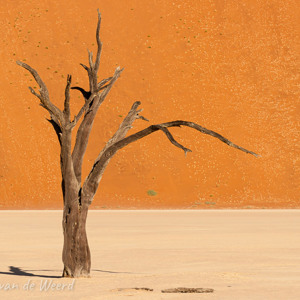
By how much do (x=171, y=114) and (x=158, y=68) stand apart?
21.4 ft

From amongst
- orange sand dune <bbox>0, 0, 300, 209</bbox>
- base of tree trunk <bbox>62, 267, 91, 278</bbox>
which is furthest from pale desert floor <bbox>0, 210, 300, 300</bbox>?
orange sand dune <bbox>0, 0, 300, 209</bbox>

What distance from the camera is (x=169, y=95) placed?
74.0 metres

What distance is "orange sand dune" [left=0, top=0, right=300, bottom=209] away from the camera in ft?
217

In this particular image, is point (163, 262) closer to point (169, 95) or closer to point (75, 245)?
point (75, 245)

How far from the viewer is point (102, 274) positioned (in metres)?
15.7

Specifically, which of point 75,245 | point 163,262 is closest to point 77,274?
point 75,245

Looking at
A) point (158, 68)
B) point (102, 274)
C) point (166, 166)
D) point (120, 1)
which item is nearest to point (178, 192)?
point (166, 166)

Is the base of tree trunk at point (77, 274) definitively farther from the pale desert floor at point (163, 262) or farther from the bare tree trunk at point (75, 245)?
the pale desert floor at point (163, 262)

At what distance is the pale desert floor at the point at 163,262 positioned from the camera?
1266 centimetres

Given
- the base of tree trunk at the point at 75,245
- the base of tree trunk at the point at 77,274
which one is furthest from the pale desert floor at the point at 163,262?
the base of tree trunk at the point at 75,245

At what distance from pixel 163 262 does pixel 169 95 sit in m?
56.1

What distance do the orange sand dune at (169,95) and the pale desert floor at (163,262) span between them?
108 ft

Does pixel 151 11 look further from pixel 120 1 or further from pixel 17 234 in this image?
pixel 17 234

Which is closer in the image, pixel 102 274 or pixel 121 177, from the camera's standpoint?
pixel 102 274
